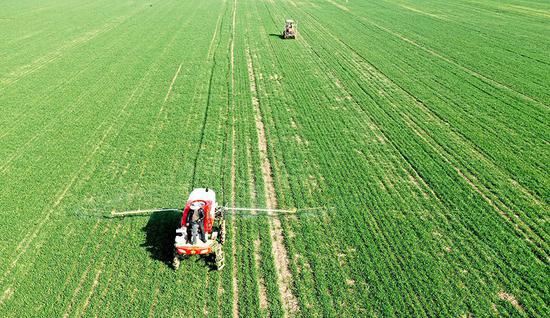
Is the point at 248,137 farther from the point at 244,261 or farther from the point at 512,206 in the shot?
the point at 512,206

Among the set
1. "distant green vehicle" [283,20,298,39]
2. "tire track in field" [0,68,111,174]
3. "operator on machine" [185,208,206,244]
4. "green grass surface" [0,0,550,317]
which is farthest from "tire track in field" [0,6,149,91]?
"operator on machine" [185,208,206,244]

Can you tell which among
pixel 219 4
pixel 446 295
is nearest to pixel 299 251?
pixel 446 295

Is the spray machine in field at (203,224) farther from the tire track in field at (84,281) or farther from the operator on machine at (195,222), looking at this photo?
the tire track in field at (84,281)

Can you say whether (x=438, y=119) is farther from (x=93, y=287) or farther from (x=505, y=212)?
(x=93, y=287)

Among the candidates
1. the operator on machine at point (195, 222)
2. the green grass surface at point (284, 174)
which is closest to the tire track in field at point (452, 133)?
the green grass surface at point (284, 174)

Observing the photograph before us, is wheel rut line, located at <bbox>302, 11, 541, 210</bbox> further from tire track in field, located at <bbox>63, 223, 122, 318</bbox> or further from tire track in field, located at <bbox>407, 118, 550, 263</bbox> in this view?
tire track in field, located at <bbox>63, 223, 122, 318</bbox>

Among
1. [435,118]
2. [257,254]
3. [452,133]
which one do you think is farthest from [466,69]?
[257,254]
